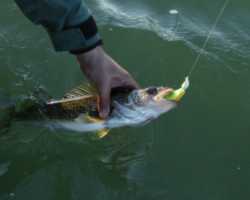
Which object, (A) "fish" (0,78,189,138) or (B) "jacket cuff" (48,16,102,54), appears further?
(A) "fish" (0,78,189,138)

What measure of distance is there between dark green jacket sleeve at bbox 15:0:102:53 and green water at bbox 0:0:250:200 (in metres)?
0.93

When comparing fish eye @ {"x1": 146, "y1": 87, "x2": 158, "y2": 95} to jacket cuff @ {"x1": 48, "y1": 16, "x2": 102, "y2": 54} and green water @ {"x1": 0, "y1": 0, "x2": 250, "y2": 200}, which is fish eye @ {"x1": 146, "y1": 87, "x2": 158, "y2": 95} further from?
green water @ {"x1": 0, "y1": 0, "x2": 250, "y2": 200}

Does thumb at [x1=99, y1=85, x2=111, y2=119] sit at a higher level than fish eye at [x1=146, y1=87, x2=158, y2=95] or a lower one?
lower

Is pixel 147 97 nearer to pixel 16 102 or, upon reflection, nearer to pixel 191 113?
pixel 16 102

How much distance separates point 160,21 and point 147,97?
2360 mm

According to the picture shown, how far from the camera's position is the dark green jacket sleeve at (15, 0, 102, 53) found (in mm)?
2875

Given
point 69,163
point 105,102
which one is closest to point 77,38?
point 105,102

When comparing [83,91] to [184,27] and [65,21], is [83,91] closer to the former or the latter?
[65,21]

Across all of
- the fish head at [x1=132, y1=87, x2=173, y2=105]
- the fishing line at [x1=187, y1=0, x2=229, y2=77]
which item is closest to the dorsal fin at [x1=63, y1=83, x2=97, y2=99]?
the fish head at [x1=132, y1=87, x2=173, y2=105]

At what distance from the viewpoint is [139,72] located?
475cm

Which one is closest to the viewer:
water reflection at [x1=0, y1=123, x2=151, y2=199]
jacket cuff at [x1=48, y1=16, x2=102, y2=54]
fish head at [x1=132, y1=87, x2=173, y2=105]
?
jacket cuff at [x1=48, y1=16, x2=102, y2=54]

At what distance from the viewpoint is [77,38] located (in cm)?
303

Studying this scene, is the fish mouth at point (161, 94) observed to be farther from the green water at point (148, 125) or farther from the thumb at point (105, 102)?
the green water at point (148, 125)

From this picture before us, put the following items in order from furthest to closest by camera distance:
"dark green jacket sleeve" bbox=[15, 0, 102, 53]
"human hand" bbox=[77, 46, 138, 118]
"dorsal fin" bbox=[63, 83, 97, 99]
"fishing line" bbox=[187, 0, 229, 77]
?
"fishing line" bbox=[187, 0, 229, 77] < "dorsal fin" bbox=[63, 83, 97, 99] < "human hand" bbox=[77, 46, 138, 118] < "dark green jacket sleeve" bbox=[15, 0, 102, 53]
